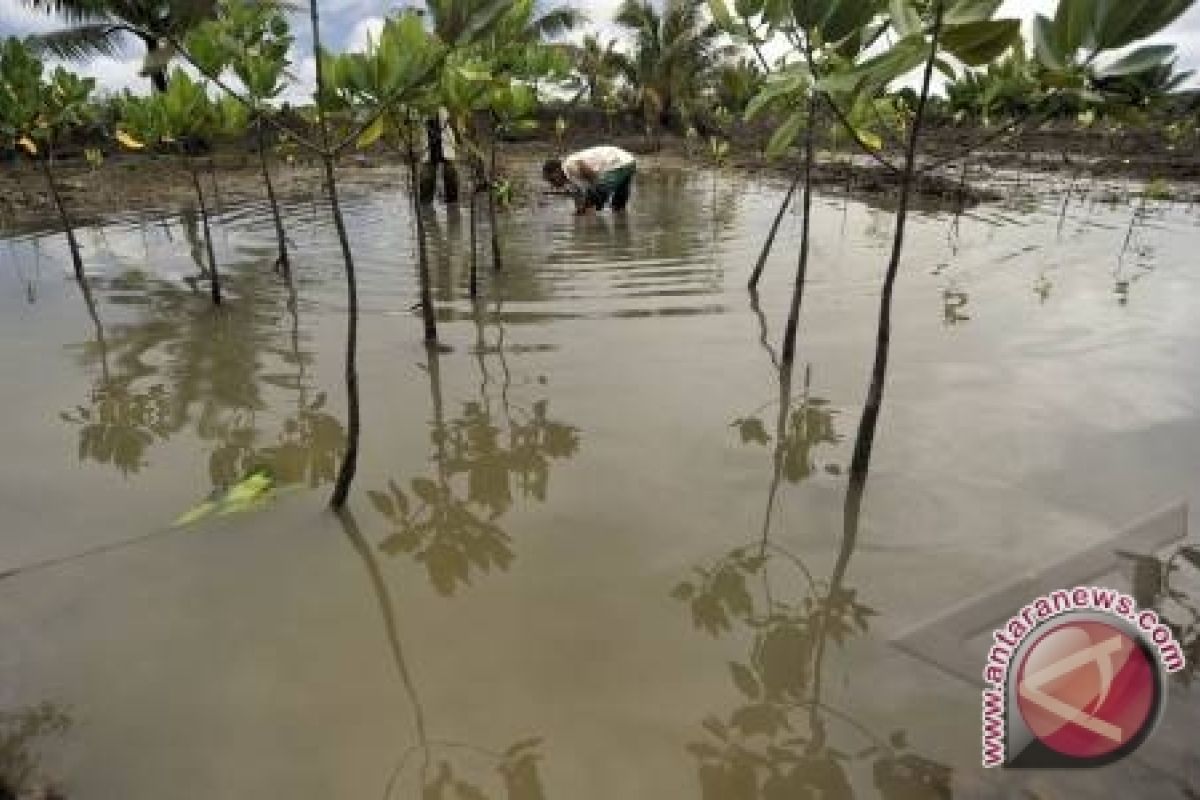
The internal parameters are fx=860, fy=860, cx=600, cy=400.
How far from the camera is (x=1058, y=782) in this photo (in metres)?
2.80

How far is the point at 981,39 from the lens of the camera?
134 inches

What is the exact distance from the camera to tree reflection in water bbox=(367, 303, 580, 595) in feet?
14.3

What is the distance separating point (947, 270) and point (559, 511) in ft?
24.6

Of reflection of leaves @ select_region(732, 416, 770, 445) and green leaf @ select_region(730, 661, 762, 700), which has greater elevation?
reflection of leaves @ select_region(732, 416, 770, 445)

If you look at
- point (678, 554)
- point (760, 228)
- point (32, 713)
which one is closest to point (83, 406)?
point (32, 713)

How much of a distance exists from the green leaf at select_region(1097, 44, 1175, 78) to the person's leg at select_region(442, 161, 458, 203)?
566 inches

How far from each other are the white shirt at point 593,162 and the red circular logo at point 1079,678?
13040 mm

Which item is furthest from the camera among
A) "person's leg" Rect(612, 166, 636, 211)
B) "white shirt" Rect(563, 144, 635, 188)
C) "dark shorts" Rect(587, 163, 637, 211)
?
"person's leg" Rect(612, 166, 636, 211)

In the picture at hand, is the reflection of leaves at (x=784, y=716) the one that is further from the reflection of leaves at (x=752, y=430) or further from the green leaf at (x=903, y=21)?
the green leaf at (x=903, y=21)

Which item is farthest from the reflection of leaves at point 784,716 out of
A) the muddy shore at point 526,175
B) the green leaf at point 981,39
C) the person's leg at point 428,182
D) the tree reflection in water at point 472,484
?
the person's leg at point 428,182

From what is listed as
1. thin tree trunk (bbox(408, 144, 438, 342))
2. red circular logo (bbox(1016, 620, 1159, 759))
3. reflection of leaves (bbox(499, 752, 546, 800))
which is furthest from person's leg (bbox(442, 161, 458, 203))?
red circular logo (bbox(1016, 620, 1159, 759))

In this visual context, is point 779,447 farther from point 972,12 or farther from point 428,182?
point 428,182

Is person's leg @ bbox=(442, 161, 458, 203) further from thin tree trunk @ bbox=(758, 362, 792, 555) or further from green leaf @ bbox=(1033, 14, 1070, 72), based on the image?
green leaf @ bbox=(1033, 14, 1070, 72)

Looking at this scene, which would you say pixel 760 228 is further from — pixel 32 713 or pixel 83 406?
pixel 32 713
